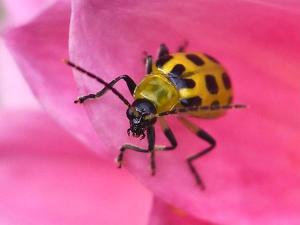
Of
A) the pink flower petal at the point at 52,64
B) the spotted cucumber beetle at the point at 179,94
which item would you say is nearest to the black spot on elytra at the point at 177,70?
the spotted cucumber beetle at the point at 179,94

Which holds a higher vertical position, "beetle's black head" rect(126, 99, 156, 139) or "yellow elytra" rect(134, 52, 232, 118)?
"yellow elytra" rect(134, 52, 232, 118)

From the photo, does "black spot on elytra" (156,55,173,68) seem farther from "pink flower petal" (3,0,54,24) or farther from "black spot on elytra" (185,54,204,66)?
"pink flower petal" (3,0,54,24)

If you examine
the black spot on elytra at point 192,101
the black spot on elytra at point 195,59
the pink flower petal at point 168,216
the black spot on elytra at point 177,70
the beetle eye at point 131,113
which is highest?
the black spot on elytra at point 177,70

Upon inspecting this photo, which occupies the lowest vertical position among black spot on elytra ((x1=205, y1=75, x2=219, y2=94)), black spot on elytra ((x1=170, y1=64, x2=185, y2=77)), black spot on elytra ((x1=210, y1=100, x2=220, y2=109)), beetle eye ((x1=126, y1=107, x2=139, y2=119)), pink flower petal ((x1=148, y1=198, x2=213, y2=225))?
pink flower petal ((x1=148, y1=198, x2=213, y2=225))

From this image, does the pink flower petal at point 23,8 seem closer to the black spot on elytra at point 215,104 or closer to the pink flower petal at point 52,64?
the pink flower petal at point 52,64

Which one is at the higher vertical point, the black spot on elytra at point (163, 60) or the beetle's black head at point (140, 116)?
the black spot on elytra at point (163, 60)

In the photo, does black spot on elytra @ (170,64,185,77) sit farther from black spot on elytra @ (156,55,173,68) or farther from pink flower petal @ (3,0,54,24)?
pink flower petal @ (3,0,54,24)

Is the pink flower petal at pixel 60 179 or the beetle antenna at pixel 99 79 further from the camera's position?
the pink flower petal at pixel 60 179

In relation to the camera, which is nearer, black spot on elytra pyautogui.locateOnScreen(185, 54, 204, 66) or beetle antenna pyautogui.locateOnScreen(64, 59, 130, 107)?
beetle antenna pyautogui.locateOnScreen(64, 59, 130, 107)

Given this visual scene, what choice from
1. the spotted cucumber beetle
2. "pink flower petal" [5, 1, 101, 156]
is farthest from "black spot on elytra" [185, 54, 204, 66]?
"pink flower petal" [5, 1, 101, 156]
